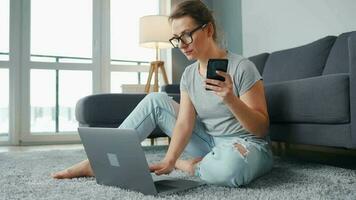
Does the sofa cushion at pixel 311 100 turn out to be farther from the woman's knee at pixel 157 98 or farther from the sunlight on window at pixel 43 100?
the sunlight on window at pixel 43 100

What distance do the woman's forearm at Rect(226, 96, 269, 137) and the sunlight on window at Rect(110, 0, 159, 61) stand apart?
10.1 feet

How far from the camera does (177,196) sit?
0.97 metres

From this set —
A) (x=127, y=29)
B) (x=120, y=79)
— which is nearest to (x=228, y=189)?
(x=120, y=79)

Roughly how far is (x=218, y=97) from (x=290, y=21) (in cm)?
201

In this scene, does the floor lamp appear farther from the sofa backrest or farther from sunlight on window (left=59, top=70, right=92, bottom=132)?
the sofa backrest

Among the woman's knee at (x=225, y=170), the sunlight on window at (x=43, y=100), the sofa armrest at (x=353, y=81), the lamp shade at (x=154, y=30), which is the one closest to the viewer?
the woman's knee at (x=225, y=170)

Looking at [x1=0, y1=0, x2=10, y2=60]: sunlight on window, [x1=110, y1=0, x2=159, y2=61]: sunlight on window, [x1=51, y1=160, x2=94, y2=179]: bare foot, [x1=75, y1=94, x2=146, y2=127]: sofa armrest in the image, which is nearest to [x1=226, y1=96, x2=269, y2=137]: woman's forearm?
[x1=51, y1=160, x2=94, y2=179]: bare foot

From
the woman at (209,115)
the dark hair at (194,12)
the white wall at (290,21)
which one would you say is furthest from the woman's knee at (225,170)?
the white wall at (290,21)

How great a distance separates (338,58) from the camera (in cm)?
193

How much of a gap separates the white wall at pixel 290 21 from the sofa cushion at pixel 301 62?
382 millimetres

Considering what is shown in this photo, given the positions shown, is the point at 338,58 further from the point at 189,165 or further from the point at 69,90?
the point at 69,90

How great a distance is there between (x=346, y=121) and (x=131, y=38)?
10.1ft

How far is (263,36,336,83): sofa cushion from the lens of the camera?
2076mm

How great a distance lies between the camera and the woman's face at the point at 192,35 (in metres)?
1.12
